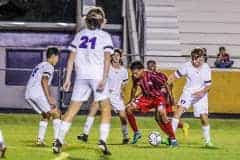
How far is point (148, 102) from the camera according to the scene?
19.7 metres

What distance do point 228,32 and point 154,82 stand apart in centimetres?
1491

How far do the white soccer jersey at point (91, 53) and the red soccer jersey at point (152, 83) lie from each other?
13.7 feet

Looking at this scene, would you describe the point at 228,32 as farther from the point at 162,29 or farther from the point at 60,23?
the point at 60,23

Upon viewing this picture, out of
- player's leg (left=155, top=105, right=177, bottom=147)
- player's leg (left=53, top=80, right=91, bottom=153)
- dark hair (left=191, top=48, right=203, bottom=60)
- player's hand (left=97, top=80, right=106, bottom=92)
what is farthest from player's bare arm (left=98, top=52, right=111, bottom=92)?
dark hair (left=191, top=48, right=203, bottom=60)

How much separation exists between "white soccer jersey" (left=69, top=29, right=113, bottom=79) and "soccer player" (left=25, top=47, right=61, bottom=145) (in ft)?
10.2

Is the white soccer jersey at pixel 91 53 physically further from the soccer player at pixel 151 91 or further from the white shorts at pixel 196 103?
the white shorts at pixel 196 103

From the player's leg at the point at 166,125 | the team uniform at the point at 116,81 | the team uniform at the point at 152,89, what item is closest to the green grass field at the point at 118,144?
the player's leg at the point at 166,125

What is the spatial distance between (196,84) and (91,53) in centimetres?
510

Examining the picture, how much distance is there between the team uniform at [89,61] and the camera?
1554 cm

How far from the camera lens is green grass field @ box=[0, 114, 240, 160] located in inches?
632

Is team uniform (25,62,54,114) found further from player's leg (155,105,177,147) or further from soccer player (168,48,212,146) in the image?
soccer player (168,48,212,146)

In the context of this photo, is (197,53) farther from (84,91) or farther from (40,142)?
(84,91)

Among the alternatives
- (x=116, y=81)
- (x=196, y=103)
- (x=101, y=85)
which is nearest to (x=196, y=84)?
(x=196, y=103)

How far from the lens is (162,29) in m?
33.8
